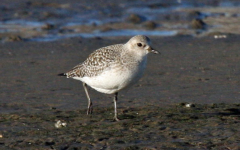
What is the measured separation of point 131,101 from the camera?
959 centimetres

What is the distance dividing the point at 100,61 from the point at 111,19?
8.63m

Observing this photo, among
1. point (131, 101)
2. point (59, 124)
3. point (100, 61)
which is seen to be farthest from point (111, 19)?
point (59, 124)

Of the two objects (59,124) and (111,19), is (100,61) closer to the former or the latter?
(59,124)

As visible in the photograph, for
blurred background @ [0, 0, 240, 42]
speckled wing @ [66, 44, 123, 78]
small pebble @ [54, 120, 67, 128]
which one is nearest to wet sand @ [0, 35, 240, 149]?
small pebble @ [54, 120, 67, 128]

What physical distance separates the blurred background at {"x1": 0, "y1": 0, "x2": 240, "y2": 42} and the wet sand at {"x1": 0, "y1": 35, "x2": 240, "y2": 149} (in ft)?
3.81

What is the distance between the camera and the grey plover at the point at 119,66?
812 centimetres

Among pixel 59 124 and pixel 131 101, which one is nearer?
pixel 59 124

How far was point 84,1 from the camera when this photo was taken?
1848cm

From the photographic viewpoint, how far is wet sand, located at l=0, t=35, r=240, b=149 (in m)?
7.38

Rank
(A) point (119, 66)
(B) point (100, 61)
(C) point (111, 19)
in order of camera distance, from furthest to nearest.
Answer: (C) point (111, 19)
(B) point (100, 61)
(A) point (119, 66)

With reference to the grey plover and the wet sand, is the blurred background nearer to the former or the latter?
the wet sand

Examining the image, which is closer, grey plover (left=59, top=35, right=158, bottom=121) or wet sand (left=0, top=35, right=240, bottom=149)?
wet sand (left=0, top=35, right=240, bottom=149)

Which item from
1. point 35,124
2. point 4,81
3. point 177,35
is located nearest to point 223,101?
point 35,124

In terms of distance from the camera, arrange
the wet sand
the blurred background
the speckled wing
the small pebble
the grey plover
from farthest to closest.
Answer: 1. the blurred background
2. the speckled wing
3. the grey plover
4. the small pebble
5. the wet sand
